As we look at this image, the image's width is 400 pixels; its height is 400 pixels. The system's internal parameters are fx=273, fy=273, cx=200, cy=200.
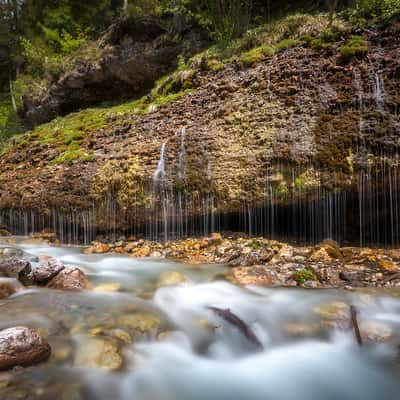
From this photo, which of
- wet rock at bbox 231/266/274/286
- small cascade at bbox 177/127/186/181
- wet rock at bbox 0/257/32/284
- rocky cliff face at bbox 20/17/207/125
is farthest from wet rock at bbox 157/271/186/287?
rocky cliff face at bbox 20/17/207/125

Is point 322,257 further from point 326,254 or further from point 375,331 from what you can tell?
point 375,331

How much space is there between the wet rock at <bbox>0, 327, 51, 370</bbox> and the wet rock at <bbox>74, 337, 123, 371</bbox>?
0.82 ft

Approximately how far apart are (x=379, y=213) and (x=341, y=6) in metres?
6.97

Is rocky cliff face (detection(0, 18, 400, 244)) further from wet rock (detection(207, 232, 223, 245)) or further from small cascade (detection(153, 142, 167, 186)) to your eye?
wet rock (detection(207, 232, 223, 245))

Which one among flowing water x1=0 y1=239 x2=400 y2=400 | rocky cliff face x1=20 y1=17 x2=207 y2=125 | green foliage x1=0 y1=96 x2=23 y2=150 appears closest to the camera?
flowing water x1=0 y1=239 x2=400 y2=400

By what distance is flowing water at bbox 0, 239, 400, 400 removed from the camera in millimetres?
1994

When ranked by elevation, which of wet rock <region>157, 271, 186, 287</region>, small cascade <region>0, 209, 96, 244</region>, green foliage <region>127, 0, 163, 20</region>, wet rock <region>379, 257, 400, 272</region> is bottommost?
wet rock <region>157, 271, 186, 287</region>

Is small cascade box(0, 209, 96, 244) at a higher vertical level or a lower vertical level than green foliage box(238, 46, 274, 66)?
lower

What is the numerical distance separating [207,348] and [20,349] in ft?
4.94

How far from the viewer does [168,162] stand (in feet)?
19.6

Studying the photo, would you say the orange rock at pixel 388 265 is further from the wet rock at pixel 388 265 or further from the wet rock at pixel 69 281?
the wet rock at pixel 69 281

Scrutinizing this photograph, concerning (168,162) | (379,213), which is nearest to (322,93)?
(379,213)

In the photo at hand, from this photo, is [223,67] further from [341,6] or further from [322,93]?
[341,6]

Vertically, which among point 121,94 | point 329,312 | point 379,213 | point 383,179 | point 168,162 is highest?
point 121,94
